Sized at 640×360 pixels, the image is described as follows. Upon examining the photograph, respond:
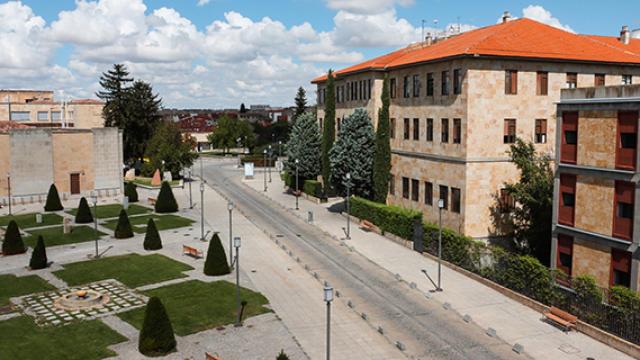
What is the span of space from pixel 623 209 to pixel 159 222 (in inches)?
1359

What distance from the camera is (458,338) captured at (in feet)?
80.7

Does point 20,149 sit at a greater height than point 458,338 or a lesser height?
greater

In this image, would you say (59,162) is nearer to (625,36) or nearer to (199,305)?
(199,305)

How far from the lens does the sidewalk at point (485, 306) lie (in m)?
23.4

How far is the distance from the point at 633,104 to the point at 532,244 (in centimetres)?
1311

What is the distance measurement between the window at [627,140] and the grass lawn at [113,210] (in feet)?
131

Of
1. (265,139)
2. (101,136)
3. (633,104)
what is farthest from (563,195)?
(265,139)

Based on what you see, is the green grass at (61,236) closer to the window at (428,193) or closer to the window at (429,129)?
the window at (428,193)

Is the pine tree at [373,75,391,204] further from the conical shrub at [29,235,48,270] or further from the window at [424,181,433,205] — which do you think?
the conical shrub at [29,235,48,270]

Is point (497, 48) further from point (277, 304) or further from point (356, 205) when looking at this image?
point (277, 304)

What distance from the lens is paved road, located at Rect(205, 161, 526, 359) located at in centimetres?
2364

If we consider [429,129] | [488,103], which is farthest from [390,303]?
[429,129]

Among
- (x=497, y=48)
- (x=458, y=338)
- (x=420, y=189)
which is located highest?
(x=497, y=48)

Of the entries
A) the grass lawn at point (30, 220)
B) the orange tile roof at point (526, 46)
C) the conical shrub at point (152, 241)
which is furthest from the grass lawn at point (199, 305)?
the grass lawn at point (30, 220)
